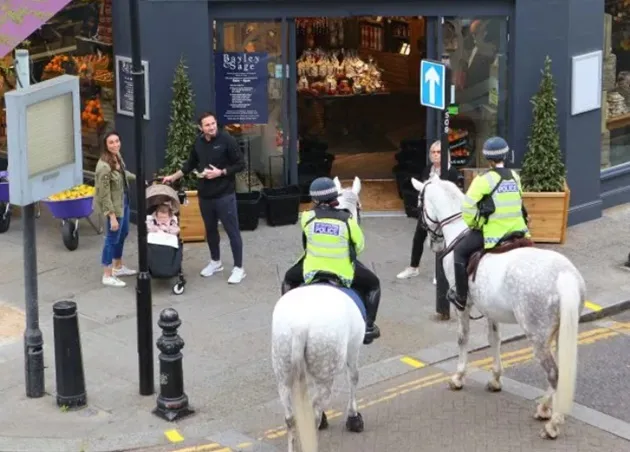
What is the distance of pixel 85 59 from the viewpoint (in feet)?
60.0

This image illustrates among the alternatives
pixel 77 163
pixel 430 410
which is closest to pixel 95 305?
pixel 77 163

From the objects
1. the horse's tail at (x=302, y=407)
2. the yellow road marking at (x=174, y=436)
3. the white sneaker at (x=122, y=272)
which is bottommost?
the yellow road marking at (x=174, y=436)

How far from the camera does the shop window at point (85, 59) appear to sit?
17866 millimetres

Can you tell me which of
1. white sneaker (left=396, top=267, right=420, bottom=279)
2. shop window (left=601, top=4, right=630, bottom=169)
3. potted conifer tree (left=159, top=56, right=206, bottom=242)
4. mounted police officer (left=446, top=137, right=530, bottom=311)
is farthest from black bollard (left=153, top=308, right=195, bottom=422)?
shop window (left=601, top=4, right=630, bottom=169)

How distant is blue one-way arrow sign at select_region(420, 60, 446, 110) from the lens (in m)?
13.5

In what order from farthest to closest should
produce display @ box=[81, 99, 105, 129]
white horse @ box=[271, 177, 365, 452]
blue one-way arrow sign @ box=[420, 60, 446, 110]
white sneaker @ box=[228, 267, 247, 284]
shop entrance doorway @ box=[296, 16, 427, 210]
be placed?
shop entrance doorway @ box=[296, 16, 427, 210] < produce display @ box=[81, 99, 105, 129] < white sneaker @ box=[228, 267, 247, 284] < blue one-way arrow sign @ box=[420, 60, 446, 110] < white horse @ box=[271, 177, 365, 452]

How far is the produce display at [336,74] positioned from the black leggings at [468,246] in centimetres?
744

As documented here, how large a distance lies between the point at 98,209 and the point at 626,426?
6.83 metres

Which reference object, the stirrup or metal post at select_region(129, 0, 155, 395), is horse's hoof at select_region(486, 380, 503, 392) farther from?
metal post at select_region(129, 0, 155, 395)

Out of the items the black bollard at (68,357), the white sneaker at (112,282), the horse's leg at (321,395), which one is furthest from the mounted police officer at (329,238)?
the white sneaker at (112,282)

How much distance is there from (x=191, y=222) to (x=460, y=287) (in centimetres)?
566

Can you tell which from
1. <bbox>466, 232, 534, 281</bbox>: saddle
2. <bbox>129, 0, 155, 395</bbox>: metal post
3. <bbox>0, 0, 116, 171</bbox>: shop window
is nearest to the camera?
<bbox>466, 232, 534, 281</bbox>: saddle

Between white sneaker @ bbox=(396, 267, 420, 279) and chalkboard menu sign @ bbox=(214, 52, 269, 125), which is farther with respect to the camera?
chalkboard menu sign @ bbox=(214, 52, 269, 125)

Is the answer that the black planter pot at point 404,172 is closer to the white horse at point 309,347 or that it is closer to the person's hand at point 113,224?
the person's hand at point 113,224
